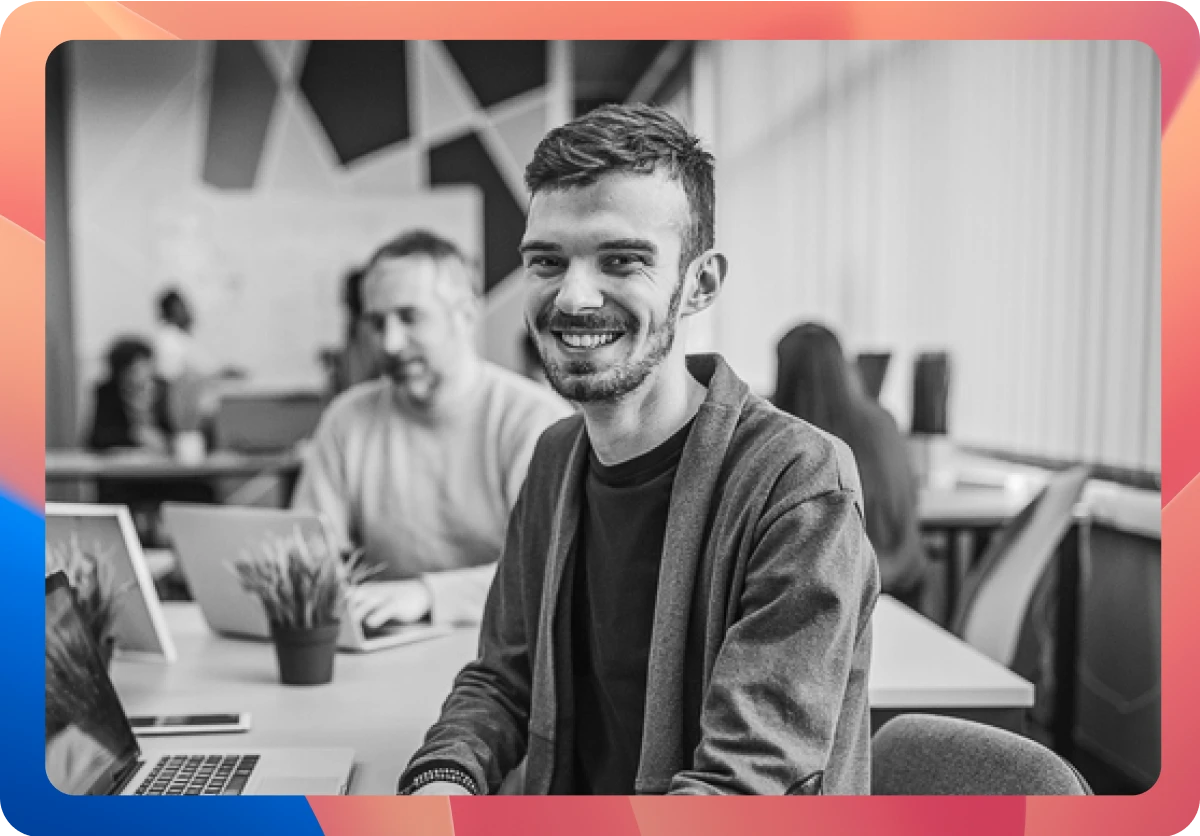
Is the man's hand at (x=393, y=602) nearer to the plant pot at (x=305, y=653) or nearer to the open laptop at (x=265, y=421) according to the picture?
the plant pot at (x=305, y=653)

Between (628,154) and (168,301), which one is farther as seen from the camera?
(168,301)

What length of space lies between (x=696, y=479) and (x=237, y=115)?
14.8 ft

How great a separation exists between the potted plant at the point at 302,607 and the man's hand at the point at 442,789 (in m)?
0.36

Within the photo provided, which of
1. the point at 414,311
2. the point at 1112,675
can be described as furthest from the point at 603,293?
the point at 1112,675

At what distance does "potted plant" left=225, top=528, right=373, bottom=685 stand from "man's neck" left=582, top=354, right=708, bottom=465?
1.50ft

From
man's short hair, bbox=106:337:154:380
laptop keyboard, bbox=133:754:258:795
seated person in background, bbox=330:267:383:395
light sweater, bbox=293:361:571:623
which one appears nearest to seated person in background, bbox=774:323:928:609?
light sweater, bbox=293:361:571:623

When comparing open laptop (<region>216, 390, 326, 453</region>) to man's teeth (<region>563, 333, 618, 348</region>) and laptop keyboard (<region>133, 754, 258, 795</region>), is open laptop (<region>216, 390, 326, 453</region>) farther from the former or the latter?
man's teeth (<region>563, 333, 618, 348</region>)

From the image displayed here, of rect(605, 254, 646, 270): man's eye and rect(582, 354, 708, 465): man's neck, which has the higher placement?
rect(605, 254, 646, 270): man's eye

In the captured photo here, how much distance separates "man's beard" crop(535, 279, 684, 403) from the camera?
931 millimetres

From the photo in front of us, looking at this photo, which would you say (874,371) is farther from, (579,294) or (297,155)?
(297,155)

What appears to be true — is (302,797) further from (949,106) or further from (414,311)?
(949,106)

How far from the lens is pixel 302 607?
1.34 metres

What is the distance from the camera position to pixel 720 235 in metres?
1.00

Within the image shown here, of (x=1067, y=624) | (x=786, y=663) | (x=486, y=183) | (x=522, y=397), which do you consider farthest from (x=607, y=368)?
(x=486, y=183)
